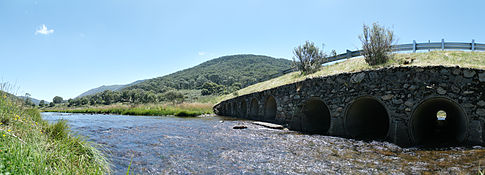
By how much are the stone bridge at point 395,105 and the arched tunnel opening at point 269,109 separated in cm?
222

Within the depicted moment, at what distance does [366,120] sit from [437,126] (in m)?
3.98

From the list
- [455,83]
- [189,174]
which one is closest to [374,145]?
[455,83]

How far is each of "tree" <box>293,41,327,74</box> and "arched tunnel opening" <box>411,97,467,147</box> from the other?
11.9 m

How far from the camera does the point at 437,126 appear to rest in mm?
11500

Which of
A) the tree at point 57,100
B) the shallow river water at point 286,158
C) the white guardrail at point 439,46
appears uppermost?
the white guardrail at point 439,46

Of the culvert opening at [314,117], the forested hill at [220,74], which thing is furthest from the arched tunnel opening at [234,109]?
the forested hill at [220,74]

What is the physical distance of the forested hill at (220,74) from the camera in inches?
2817

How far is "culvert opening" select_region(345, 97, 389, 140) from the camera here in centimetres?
975

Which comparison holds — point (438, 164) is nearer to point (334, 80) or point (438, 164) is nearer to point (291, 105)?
point (334, 80)

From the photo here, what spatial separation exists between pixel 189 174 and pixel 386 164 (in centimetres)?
449

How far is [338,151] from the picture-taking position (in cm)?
699

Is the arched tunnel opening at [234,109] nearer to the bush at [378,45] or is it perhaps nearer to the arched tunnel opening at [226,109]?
the arched tunnel opening at [226,109]

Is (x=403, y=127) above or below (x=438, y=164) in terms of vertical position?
above

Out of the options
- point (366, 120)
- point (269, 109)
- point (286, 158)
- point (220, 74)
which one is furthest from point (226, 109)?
point (220, 74)
